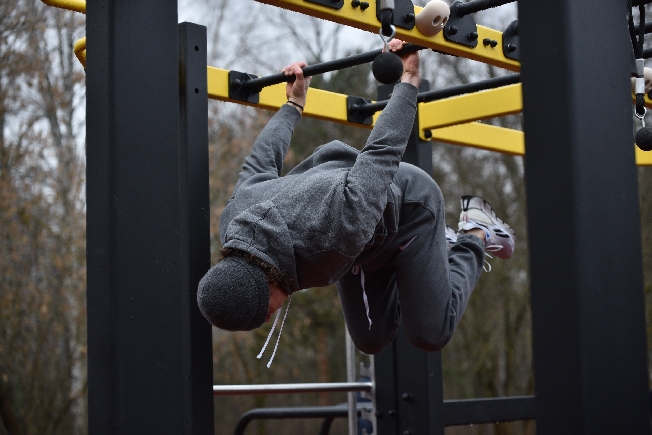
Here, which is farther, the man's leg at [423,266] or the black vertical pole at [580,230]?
the man's leg at [423,266]

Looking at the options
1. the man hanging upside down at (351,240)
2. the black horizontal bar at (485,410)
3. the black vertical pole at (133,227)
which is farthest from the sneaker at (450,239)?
the black vertical pole at (133,227)

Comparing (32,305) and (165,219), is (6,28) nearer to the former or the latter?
(32,305)

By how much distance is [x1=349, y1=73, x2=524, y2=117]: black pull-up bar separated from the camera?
2.62 meters

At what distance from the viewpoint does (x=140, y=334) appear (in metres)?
1.55

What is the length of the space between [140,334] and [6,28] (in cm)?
916

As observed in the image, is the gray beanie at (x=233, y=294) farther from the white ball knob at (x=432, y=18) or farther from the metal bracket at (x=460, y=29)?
the metal bracket at (x=460, y=29)

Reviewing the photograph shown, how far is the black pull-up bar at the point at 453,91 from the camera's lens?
262 centimetres

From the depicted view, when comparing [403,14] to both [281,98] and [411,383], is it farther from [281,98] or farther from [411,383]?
[411,383]

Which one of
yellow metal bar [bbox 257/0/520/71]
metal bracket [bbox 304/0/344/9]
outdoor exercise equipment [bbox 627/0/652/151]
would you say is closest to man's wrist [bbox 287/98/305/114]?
yellow metal bar [bbox 257/0/520/71]

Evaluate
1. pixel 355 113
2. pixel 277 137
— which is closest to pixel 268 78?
pixel 277 137

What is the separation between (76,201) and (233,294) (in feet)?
28.5

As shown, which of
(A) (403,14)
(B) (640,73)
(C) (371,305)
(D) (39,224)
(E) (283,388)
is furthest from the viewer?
(D) (39,224)

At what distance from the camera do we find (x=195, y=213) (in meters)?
2.17

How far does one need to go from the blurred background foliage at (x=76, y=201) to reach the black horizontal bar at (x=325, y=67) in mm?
6802
